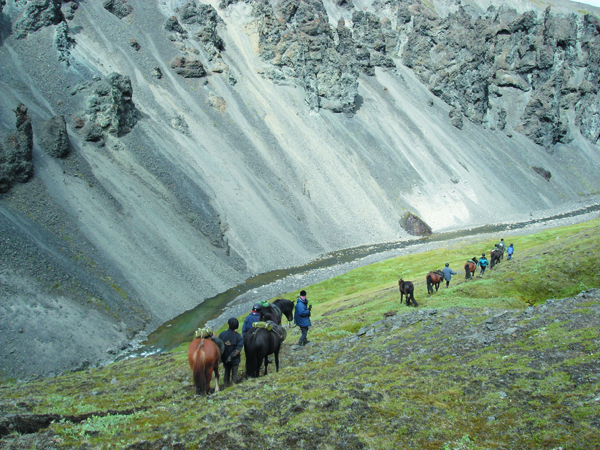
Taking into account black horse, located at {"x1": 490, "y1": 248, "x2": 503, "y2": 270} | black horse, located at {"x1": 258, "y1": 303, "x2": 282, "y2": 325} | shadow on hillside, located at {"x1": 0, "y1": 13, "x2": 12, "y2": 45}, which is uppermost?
shadow on hillside, located at {"x1": 0, "y1": 13, "x2": 12, "y2": 45}

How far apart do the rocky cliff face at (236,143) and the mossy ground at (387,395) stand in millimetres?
21376

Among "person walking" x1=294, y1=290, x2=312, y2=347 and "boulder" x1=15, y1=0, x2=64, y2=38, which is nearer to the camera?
"person walking" x1=294, y1=290, x2=312, y2=347

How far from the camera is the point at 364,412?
10.9 meters

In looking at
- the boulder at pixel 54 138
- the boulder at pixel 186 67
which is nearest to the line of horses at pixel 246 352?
the boulder at pixel 54 138

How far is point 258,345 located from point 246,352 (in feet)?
2.31

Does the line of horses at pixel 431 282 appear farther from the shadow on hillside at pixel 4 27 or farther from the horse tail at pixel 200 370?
the shadow on hillside at pixel 4 27

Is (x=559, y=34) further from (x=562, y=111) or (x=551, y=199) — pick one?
(x=551, y=199)

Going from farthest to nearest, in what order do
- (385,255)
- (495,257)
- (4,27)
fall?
(4,27) → (385,255) → (495,257)

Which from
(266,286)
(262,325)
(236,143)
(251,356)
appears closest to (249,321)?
(262,325)

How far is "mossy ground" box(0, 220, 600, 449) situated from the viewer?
9.49 metres

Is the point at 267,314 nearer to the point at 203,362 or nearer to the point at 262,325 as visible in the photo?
the point at 262,325

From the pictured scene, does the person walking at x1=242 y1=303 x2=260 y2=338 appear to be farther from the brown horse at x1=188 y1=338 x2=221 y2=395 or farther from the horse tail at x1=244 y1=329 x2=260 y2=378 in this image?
the brown horse at x1=188 y1=338 x2=221 y2=395

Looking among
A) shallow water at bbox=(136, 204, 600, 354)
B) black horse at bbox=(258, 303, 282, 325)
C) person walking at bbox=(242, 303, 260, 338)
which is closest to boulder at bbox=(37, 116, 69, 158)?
→ shallow water at bbox=(136, 204, 600, 354)

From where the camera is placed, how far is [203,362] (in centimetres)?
1518
